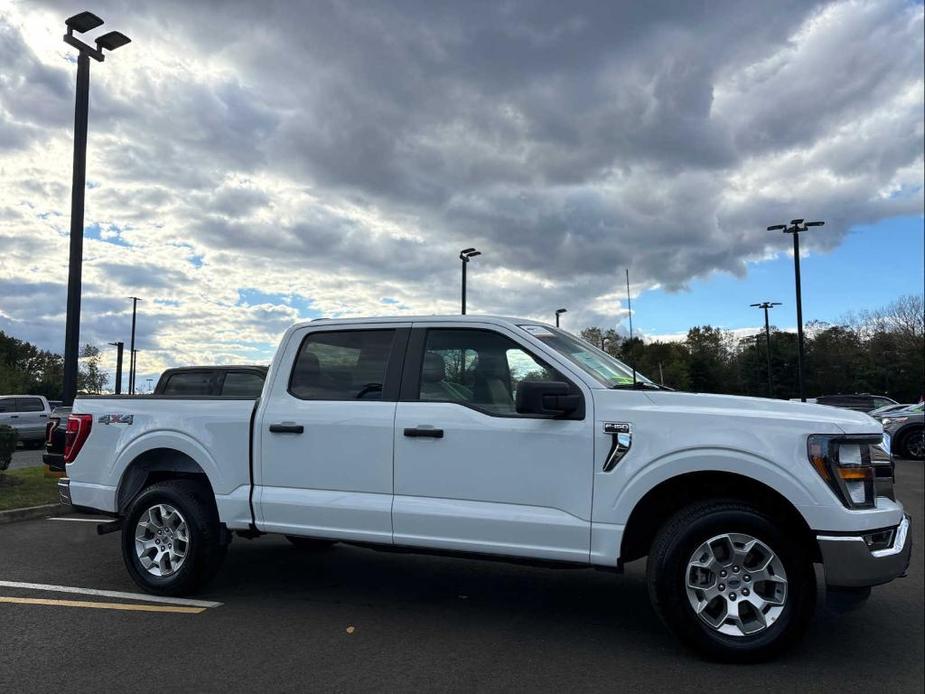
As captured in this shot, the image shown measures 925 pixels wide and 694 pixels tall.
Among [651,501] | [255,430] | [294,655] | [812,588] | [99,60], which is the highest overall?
[99,60]

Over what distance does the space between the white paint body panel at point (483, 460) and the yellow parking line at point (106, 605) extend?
2.14 feet

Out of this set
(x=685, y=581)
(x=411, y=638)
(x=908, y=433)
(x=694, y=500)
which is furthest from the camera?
(x=908, y=433)

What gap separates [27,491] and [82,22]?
7072 millimetres

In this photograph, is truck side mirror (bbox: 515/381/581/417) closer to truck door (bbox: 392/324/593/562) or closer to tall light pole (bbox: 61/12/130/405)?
truck door (bbox: 392/324/593/562)

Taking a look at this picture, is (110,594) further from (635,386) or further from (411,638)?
(635,386)

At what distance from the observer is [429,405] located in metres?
4.68

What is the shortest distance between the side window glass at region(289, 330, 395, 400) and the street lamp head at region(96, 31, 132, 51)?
8.71m

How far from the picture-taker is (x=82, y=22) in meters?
10.9

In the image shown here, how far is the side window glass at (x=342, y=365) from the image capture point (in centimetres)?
501

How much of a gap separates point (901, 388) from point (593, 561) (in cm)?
5784

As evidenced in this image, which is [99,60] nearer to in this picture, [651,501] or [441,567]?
[441,567]

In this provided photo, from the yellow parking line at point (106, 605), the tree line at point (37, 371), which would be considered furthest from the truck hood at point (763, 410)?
the tree line at point (37, 371)

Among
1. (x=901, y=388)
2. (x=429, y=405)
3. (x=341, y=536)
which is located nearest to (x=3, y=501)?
(x=341, y=536)

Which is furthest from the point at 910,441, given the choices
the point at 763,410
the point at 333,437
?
the point at 333,437
